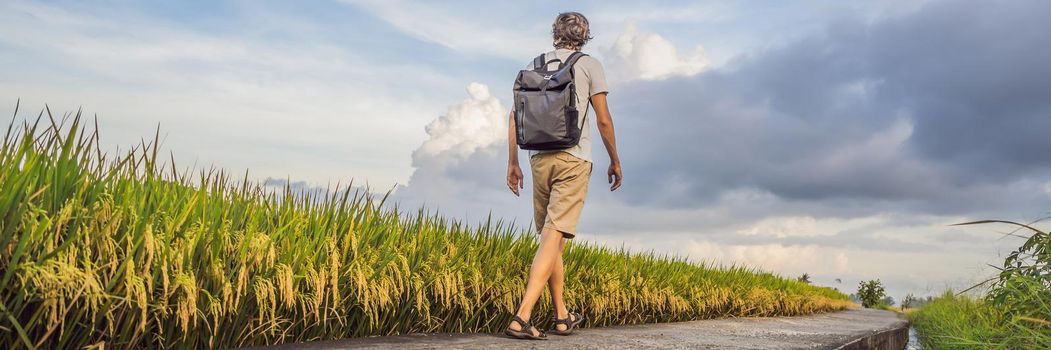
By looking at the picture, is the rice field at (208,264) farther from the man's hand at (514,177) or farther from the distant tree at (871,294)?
the distant tree at (871,294)

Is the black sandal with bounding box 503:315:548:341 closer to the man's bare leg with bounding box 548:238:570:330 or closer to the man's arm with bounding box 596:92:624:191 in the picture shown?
the man's bare leg with bounding box 548:238:570:330

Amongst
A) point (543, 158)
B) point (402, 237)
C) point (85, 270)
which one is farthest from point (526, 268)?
point (85, 270)

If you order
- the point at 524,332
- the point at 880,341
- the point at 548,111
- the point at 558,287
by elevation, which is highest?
the point at 548,111

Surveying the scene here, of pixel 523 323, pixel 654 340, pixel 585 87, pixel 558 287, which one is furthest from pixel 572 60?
pixel 654 340

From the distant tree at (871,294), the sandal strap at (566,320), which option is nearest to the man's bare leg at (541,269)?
the sandal strap at (566,320)

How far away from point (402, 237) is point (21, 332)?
8.43 feet

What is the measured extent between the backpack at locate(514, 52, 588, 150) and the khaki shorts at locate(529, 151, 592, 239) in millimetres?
101

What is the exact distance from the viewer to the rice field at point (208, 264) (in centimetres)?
297

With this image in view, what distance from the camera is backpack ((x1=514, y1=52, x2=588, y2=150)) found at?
4.41 m

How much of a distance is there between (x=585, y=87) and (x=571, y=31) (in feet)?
1.28

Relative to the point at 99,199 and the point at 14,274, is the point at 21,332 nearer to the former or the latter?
the point at 14,274

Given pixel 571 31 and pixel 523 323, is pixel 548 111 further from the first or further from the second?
pixel 523 323

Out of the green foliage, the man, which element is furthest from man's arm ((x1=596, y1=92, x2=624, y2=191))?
the green foliage

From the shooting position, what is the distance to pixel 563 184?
4543 millimetres
